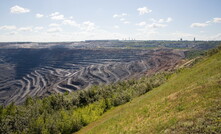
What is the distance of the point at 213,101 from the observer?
1673 centimetres

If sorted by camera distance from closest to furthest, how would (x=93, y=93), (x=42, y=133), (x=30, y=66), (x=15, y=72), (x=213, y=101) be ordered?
(x=213, y=101) < (x=42, y=133) < (x=93, y=93) < (x=15, y=72) < (x=30, y=66)

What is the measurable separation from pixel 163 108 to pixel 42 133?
88.7 feet

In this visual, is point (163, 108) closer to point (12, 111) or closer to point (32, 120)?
point (32, 120)

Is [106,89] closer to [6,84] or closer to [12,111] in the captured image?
[12,111]

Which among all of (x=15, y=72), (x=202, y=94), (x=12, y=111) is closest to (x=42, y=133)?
(x=12, y=111)

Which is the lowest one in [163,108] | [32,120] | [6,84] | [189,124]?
[6,84]

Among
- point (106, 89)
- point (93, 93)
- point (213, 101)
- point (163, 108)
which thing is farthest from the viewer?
point (106, 89)

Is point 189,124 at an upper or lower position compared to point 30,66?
upper

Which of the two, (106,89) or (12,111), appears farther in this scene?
(106,89)

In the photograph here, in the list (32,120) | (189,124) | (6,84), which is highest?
(189,124)

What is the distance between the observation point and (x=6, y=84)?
5113 inches

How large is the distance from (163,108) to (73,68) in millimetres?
156798

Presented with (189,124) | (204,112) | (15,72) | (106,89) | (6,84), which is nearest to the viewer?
(189,124)

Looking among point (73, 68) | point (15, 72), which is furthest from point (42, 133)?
point (15, 72)
